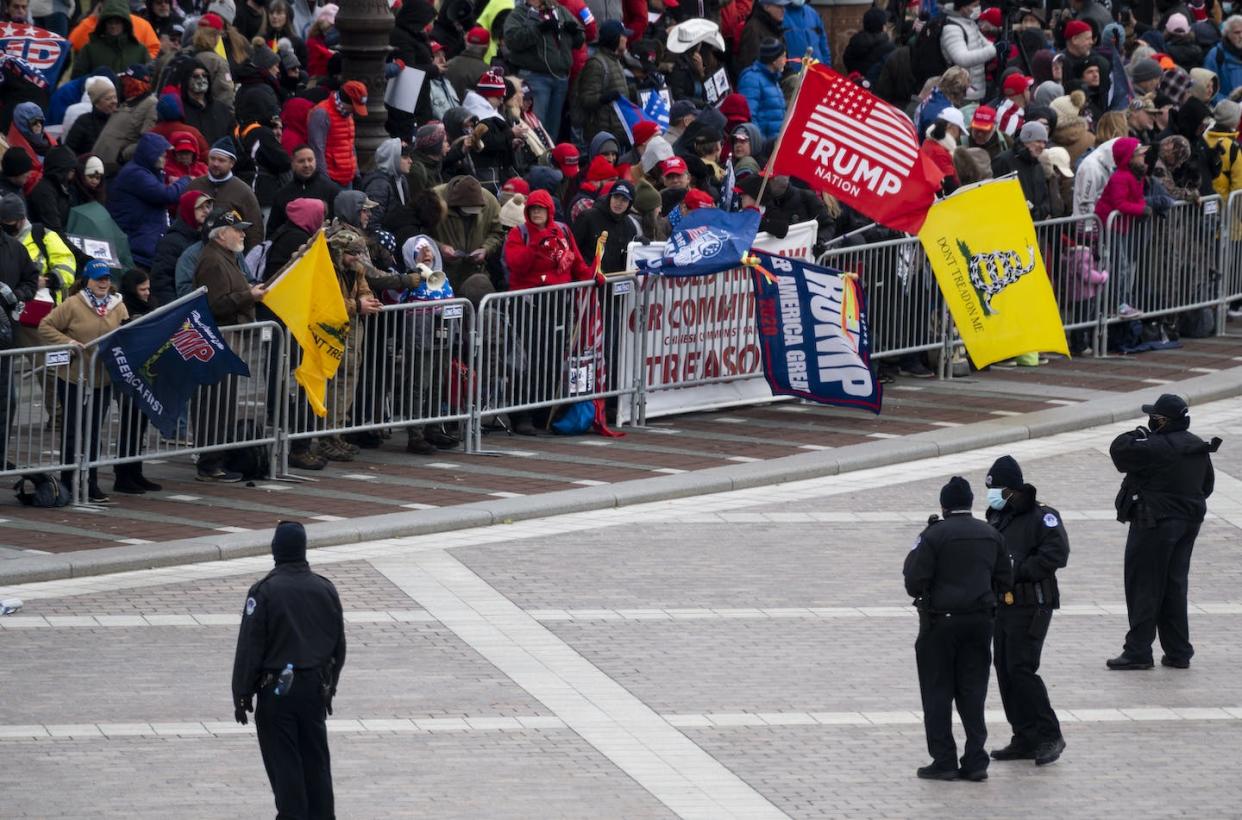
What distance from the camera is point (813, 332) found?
19344mm

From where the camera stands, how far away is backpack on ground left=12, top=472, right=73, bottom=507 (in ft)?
53.3

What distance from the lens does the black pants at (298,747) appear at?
9945 mm

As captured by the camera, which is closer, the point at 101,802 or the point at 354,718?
the point at 101,802

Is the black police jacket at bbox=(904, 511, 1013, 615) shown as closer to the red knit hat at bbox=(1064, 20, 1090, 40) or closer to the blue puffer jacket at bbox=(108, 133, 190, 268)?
the blue puffer jacket at bbox=(108, 133, 190, 268)

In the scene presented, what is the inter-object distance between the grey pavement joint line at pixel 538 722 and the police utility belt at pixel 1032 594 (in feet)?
2.83

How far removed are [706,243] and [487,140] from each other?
3.21 metres

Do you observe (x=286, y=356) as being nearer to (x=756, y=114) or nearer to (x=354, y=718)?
(x=354, y=718)

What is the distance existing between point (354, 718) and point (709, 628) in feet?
8.82

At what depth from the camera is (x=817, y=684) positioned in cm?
1285

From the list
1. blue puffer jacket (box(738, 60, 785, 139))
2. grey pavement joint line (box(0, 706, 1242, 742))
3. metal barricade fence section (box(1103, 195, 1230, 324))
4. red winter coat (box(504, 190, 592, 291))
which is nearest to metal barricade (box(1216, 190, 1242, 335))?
metal barricade fence section (box(1103, 195, 1230, 324))

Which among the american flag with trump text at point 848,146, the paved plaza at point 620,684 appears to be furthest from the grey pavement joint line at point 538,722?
the american flag with trump text at point 848,146

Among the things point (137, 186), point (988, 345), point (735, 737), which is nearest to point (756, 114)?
point (988, 345)

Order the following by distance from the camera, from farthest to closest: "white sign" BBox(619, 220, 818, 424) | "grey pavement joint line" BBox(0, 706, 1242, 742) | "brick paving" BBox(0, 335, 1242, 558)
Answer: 1. "white sign" BBox(619, 220, 818, 424)
2. "brick paving" BBox(0, 335, 1242, 558)
3. "grey pavement joint line" BBox(0, 706, 1242, 742)

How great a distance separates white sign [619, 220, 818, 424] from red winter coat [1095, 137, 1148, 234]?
3396mm
